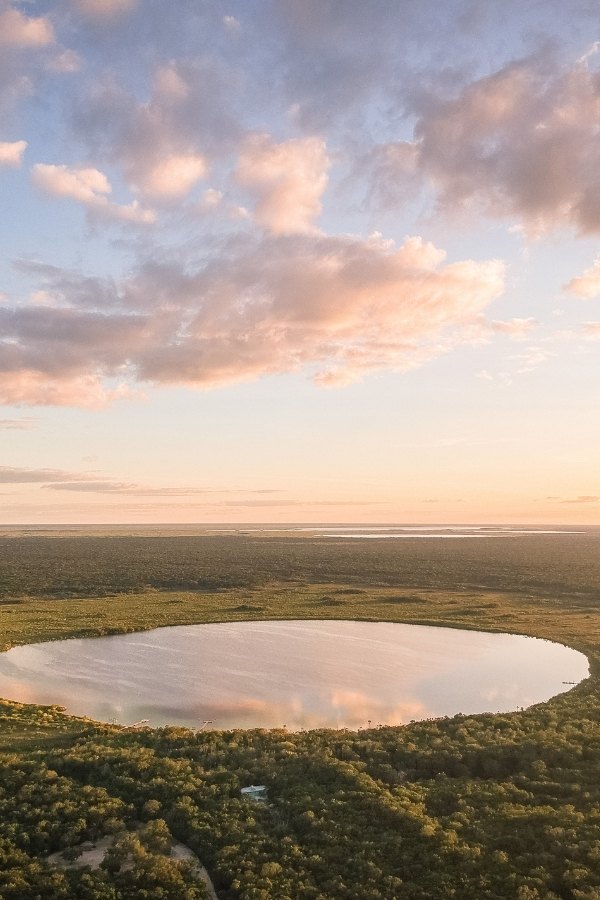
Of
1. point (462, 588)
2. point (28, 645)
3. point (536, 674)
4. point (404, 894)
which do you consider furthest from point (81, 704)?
point (462, 588)

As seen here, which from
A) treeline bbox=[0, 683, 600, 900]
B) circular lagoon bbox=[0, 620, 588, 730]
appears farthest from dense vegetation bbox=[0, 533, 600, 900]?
circular lagoon bbox=[0, 620, 588, 730]

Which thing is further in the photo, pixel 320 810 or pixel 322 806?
pixel 322 806

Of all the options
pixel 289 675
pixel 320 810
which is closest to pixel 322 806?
pixel 320 810

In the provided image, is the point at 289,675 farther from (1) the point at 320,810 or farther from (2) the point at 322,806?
(1) the point at 320,810

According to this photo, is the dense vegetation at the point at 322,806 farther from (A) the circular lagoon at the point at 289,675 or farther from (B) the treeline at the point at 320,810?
(A) the circular lagoon at the point at 289,675

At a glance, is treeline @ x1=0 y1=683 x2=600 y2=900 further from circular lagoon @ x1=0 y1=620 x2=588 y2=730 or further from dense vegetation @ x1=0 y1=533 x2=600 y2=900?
circular lagoon @ x1=0 y1=620 x2=588 y2=730

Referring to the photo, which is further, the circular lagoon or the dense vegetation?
the circular lagoon
